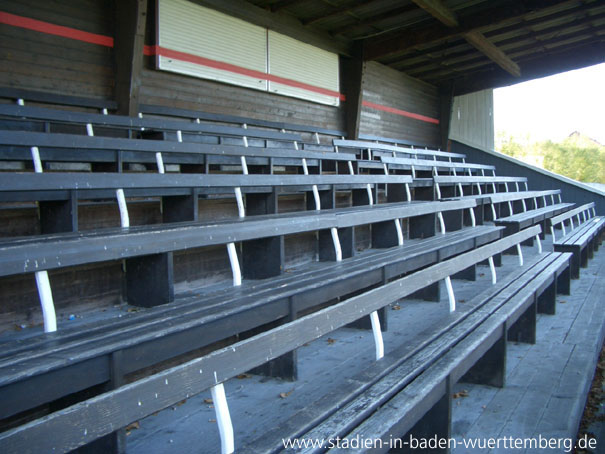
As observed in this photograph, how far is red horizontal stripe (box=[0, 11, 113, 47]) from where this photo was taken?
4.43m

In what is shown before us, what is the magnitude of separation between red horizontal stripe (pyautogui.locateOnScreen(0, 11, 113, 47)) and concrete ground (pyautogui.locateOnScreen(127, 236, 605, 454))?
3.88 meters

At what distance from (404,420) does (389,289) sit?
0.68 meters

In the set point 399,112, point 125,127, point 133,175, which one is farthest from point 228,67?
point 399,112

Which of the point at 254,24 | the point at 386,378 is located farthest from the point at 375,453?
the point at 254,24

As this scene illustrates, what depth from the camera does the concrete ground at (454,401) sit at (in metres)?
1.98

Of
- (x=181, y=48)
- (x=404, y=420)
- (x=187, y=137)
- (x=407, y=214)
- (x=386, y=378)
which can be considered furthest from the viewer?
(x=181, y=48)

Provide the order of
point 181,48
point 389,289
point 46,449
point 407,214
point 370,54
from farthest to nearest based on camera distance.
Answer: point 370,54 → point 181,48 → point 407,214 → point 389,289 → point 46,449

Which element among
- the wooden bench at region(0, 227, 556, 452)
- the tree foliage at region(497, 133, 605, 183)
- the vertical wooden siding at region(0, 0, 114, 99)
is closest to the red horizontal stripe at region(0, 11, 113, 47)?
the vertical wooden siding at region(0, 0, 114, 99)

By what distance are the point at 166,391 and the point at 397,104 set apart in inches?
414

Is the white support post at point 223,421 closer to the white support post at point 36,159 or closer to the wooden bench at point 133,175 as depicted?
the wooden bench at point 133,175

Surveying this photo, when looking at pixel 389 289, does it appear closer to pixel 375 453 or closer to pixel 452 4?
pixel 375 453

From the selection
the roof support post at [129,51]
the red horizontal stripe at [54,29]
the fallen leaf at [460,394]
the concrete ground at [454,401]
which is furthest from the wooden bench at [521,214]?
the red horizontal stripe at [54,29]

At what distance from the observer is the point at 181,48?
5.92 metres

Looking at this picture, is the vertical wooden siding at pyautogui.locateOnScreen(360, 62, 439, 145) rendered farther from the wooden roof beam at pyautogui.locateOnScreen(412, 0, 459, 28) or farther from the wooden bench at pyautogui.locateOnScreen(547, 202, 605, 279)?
the wooden bench at pyautogui.locateOnScreen(547, 202, 605, 279)
